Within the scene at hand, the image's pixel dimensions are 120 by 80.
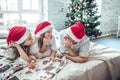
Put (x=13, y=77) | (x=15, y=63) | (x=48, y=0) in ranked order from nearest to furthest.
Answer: (x=13, y=77), (x=15, y=63), (x=48, y=0)

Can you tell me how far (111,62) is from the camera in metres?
1.78

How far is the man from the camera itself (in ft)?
5.45

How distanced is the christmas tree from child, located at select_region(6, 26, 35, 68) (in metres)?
2.57

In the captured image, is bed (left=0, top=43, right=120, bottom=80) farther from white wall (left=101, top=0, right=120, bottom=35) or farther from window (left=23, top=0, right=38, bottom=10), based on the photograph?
white wall (left=101, top=0, right=120, bottom=35)

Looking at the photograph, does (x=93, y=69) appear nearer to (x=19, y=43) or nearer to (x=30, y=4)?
(x=19, y=43)

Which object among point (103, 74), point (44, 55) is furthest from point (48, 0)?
point (103, 74)

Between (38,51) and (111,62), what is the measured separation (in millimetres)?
845

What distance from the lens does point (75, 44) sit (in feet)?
5.81

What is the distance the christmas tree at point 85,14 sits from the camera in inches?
154

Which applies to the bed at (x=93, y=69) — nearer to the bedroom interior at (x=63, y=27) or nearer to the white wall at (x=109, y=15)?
the bedroom interior at (x=63, y=27)

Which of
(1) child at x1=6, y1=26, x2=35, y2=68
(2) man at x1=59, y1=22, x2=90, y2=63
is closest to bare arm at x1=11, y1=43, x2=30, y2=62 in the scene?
(1) child at x1=6, y1=26, x2=35, y2=68

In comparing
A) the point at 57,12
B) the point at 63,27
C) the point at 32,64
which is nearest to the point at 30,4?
the point at 57,12

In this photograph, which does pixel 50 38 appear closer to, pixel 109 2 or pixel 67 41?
pixel 67 41

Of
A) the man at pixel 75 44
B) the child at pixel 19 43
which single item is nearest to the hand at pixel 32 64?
the child at pixel 19 43
